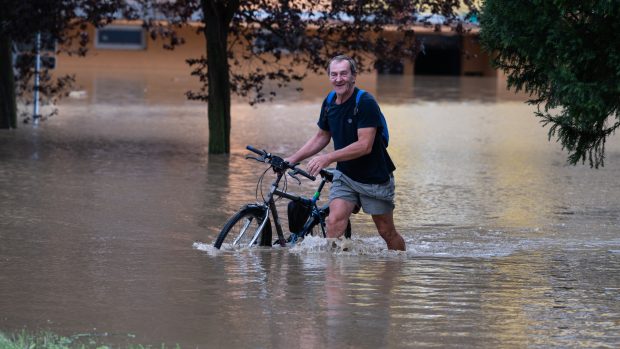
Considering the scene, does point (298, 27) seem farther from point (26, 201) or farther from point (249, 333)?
point (249, 333)

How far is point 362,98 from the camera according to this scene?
347 inches

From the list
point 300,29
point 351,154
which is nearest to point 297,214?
point 351,154

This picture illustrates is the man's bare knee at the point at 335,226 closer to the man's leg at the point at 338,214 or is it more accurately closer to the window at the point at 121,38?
the man's leg at the point at 338,214

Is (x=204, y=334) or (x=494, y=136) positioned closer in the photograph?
(x=204, y=334)

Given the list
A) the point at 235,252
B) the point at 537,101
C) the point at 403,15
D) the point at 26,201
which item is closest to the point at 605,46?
the point at 537,101

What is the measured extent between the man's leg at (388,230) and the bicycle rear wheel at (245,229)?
808 millimetres

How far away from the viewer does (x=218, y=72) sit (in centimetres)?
1927

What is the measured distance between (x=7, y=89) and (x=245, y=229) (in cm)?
1427

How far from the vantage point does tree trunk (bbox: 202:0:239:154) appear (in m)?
19.1

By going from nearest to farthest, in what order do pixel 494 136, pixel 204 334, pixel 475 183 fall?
pixel 204 334
pixel 475 183
pixel 494 136

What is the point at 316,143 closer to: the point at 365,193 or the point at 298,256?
the point at 365,193

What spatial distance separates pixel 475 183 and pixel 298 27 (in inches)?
165

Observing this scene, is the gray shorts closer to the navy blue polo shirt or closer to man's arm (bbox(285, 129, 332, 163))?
the navy blue polo shirt

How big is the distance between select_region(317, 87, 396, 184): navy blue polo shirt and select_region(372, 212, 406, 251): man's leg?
33 centimetres
